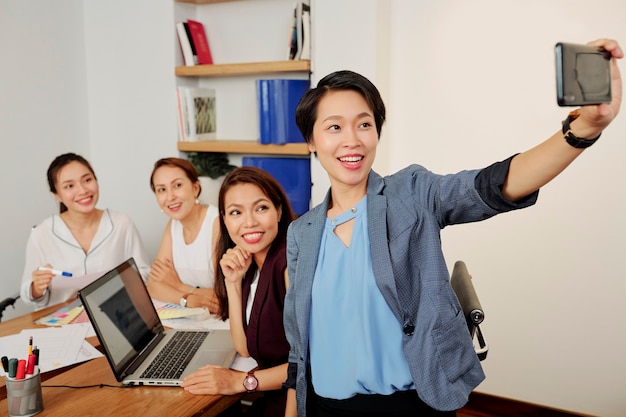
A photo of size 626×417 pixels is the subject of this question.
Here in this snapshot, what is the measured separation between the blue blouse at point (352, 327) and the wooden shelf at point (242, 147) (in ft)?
5.77

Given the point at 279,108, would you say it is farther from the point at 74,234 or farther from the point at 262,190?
the point at 262,190

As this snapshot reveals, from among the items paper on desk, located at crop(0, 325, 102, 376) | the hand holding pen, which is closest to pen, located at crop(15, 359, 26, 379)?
paper on desk, located at crop(0, 325, 102, 376)

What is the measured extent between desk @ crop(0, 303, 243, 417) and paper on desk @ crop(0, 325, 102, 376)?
0.36ft

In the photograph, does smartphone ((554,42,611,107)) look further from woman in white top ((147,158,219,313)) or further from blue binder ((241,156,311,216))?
blue binder ((241,156,311,216))

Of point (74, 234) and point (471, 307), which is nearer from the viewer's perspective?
point (471, 307)

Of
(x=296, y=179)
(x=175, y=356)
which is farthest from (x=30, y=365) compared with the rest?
(x=296, y=179)

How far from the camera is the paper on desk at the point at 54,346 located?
1.87m

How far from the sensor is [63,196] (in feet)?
8.96

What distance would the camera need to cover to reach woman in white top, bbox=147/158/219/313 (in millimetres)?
2729

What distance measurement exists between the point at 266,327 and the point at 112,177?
255cm

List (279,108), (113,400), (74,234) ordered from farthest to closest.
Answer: (279,108) → (74,234) → (113,400)

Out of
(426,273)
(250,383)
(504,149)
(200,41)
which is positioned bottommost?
(250,383)

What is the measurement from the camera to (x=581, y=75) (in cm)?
96

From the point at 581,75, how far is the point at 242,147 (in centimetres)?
257
